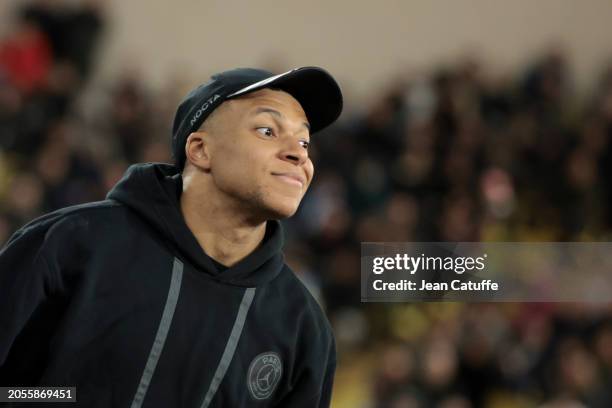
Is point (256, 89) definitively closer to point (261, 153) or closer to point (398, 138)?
point (261, 153)

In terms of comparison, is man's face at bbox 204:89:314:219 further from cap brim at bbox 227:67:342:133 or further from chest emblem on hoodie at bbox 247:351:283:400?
chest emblem on hoodie at bbox 247:351:283:400

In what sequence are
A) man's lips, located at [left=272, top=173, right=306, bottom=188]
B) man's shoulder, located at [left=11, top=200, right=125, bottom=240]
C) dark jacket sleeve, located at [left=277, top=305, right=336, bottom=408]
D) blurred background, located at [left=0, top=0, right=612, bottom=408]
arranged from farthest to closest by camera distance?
1. blurred background, located at [left=0, top=0, right=612, bottom=408]
2. dark jacket sleeve, located at [left=277, top=305, right=336, bottom=408]
3. man's lips, located at [left=272, top=173, right=306, bottom=188]
4. man's shoulder, located at [left=11, top=200, right=125, bottom=240]

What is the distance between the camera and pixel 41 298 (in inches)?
104

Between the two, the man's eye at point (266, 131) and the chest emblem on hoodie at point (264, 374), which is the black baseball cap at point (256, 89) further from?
the chest emblem on hoodie at point (264, 374)

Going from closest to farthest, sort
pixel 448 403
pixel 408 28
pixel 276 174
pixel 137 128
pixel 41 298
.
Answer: pixel 41 298
pixel 276 174
pixel 448 403
pixel 137 128
pixel 408 28

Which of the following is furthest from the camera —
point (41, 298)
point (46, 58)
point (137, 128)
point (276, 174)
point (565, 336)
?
point (46, 58)

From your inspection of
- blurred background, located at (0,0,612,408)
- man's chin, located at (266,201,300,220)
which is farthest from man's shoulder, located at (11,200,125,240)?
blurred background, located at (0,0,612,408)

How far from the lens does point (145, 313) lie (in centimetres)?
275

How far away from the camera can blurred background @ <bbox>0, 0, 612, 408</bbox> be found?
7.27 metres

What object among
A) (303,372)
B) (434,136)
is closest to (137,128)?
(434,136)

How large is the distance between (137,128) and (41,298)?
6.47 meters

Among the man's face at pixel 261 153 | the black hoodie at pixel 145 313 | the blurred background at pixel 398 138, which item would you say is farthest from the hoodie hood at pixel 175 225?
the blurred background at pixel 398 138

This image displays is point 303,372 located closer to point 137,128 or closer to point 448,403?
point 448,403

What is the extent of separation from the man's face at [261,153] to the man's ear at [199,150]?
0.05ft
